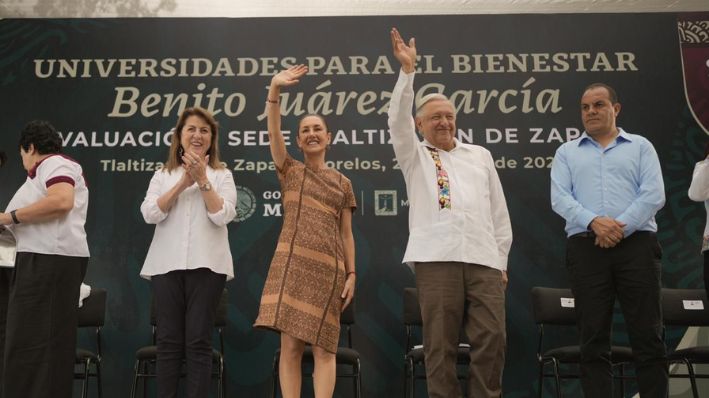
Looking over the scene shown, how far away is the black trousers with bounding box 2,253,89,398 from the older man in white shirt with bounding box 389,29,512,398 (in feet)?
5.02

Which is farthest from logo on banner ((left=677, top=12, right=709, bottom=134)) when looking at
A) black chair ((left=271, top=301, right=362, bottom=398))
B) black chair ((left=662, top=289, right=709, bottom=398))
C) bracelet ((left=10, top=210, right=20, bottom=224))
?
bracelet ((left=10, top=210, right=20, bottom=224))

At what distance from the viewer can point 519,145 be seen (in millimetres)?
5023

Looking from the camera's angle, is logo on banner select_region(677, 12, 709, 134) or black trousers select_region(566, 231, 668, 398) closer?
black trousers select_region(566, 231, 668, 398)

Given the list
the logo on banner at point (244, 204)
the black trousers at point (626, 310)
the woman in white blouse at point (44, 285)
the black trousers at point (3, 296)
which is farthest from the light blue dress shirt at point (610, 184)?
the black trousers at point (3, 296)

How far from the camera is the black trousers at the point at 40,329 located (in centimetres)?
309

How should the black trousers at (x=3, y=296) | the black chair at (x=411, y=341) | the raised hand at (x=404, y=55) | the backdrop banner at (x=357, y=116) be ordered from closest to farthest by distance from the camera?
the raised hand at (x=404, y=55) < the black trousers at (x=3, y=296) < the black chair at (x=411, y=341) < the backdrop banner at (x=357, y=116)

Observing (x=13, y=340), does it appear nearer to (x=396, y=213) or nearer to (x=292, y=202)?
(x=292, y=202)

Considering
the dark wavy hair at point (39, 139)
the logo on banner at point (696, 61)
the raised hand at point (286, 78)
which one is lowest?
the dark wavy hair at point (39, 139)

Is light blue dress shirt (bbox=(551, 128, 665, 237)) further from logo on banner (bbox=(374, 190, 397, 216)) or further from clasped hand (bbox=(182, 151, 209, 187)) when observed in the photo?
clasped hand (bbox=(182, 151, 209, 187))

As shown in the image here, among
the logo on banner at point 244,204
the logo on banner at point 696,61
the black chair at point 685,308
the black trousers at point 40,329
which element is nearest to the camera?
the black trousers at point 40,329

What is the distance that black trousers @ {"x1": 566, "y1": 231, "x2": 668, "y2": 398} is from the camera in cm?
323

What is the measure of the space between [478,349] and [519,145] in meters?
2.47

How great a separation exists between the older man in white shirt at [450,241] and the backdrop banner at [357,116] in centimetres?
176

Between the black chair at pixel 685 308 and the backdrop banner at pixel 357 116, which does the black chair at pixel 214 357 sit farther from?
the black chair at pixel 685 308
